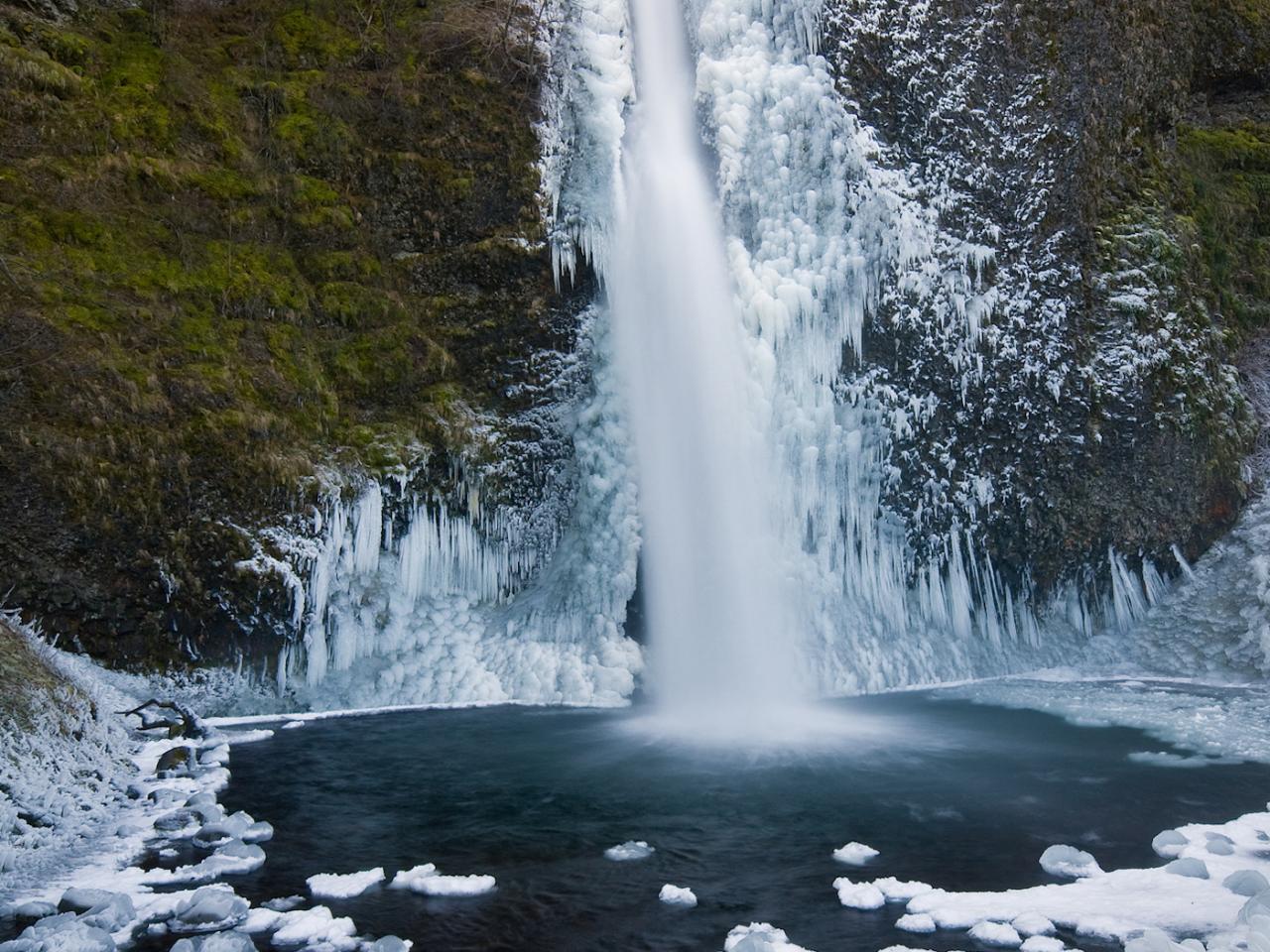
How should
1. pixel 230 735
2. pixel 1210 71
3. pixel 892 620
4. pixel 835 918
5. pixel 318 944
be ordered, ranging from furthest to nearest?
pixel 1210 71, pixel 892 620, pixel 230 735, pixel 835 918, pixel 318 944

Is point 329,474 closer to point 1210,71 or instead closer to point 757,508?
point 757,508

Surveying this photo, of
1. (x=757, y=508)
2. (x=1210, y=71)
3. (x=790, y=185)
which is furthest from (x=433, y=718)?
(x=1210, y=71)

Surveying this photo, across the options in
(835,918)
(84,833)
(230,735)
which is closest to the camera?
(835,918)

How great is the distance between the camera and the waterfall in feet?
33.7

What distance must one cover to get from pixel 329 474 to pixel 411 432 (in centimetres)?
95

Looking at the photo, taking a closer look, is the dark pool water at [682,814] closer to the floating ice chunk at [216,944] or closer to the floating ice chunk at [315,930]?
the floating ice chunk at [315,930]

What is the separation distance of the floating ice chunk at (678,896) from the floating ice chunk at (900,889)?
2.65 ft

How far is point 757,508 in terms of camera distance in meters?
10.5

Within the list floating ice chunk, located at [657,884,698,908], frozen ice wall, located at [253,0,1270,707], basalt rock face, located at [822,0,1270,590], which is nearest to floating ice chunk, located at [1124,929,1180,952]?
floating ice chunk, located at [657,884,698,908]

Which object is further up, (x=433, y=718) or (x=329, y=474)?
(x=329, y=474)

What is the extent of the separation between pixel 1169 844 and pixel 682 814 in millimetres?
2424

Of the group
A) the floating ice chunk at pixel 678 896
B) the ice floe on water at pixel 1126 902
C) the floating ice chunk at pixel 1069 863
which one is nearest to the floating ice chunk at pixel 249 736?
the floating ice chunk at pixel 678 896

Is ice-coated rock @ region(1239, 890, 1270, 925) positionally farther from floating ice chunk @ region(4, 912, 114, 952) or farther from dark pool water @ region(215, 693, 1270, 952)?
floating ice chunk @ region(4, 912, 114, 952)

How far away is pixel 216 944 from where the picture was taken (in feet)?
13.4
